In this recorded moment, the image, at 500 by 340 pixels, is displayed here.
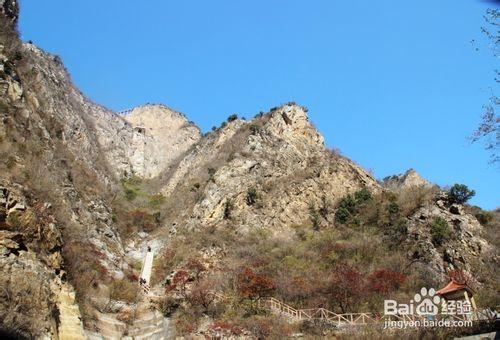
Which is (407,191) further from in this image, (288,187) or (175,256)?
(175,256)

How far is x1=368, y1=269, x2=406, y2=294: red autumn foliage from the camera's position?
26.0 meters

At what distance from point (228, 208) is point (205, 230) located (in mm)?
2850

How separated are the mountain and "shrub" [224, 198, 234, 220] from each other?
0.26ft

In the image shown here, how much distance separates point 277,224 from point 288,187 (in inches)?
155

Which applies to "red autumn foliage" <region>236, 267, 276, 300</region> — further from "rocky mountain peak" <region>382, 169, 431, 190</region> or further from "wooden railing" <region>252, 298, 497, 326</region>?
"rocky mountain peak" <region>382, 169, 431, 190</region>

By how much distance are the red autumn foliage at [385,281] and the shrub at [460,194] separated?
11251 mm

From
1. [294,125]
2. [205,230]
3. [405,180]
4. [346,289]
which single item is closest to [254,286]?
[346,289]

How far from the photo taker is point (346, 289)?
2530cm

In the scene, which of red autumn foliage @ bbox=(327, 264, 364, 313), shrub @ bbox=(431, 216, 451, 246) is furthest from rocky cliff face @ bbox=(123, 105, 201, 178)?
red autumn foliage @ bbox=(327, 264, 364, 313)

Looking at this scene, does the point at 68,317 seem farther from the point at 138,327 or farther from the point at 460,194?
the point at 460,194

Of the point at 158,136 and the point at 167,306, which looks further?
the point at 158,136

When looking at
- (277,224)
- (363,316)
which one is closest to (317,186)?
(277,224)

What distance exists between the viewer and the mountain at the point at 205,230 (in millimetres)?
18750

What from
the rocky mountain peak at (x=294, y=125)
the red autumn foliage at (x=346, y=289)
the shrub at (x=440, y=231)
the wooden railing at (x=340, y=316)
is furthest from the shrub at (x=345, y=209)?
the wooden railing at (x=340, y=316)
